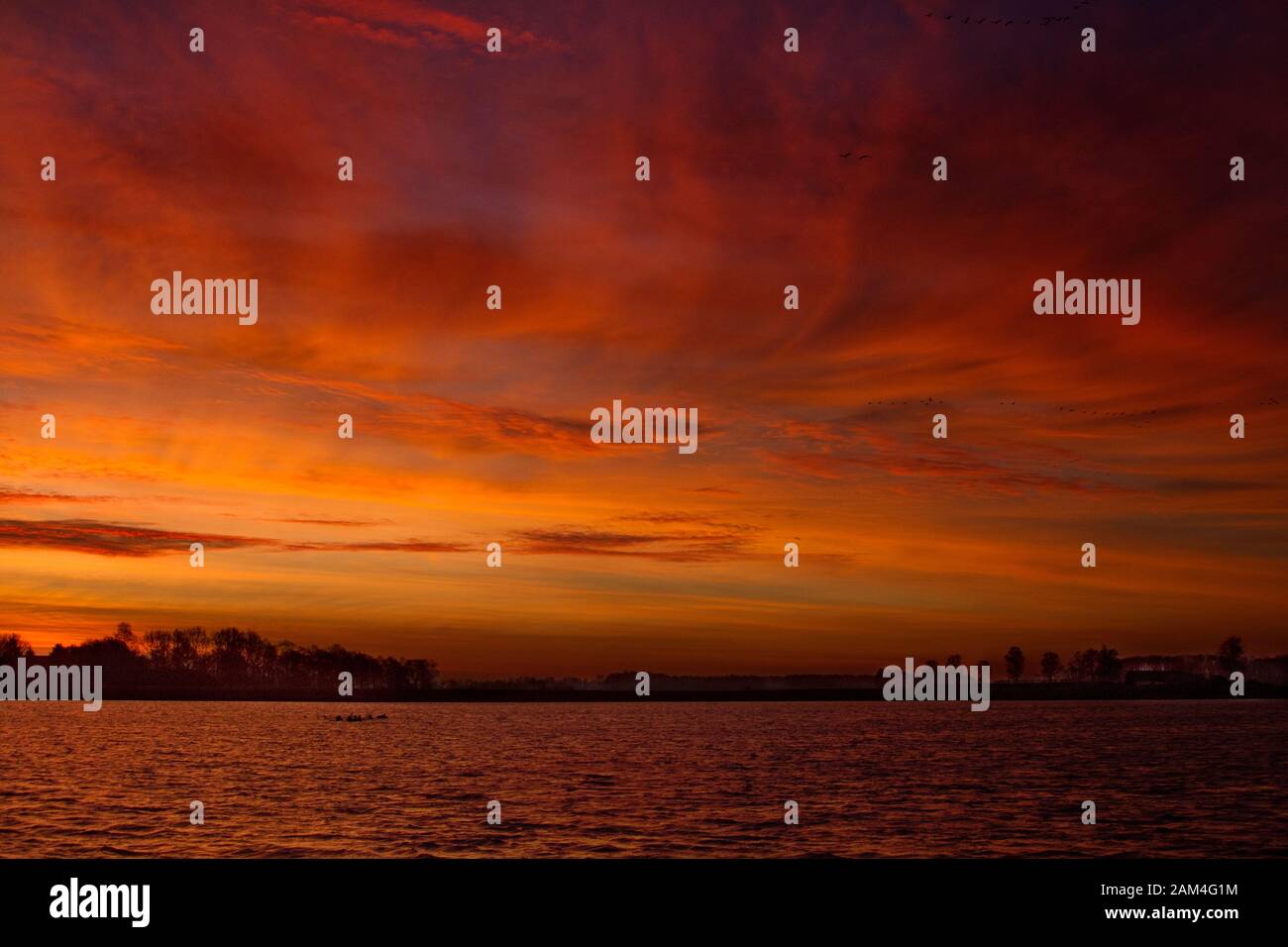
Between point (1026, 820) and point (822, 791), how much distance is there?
1838 cm

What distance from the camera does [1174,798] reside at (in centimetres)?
7756
